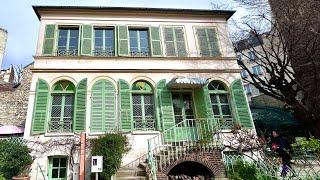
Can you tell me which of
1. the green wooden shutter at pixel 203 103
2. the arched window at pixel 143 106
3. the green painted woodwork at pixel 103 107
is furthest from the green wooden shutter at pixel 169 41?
the green painted woodwork at pixel 103 107

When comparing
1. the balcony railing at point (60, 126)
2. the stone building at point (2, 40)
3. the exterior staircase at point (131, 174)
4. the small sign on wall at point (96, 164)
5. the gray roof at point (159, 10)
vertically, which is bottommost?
the exterior staircase at point (131, 174)

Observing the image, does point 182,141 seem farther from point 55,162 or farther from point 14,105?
point 14,105

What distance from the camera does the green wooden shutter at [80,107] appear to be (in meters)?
11.8

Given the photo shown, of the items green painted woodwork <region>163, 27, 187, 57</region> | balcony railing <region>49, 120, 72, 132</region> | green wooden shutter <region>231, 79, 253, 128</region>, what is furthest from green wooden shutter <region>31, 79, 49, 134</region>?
green wooden shutter <region>231, 79, 253, 128</region>

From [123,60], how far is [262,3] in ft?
25.0

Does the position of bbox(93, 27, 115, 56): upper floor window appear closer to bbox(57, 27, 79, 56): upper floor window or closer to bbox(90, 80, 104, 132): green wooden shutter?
bbox(57, 27, 79, 56): upper floor window

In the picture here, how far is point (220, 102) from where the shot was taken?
13312mm

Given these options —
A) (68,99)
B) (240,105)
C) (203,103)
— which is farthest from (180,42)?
(68,99)

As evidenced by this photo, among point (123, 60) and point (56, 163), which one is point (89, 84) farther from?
point (56, 163)

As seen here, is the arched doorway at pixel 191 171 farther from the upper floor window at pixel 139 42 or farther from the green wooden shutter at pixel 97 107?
the upper floor window at pixel 139 42

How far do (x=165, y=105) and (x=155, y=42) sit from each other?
10.6ft

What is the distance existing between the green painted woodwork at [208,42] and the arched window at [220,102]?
1.50 meters

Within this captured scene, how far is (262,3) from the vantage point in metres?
15.2

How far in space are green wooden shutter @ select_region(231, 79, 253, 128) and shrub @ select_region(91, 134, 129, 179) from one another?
5185 mm
